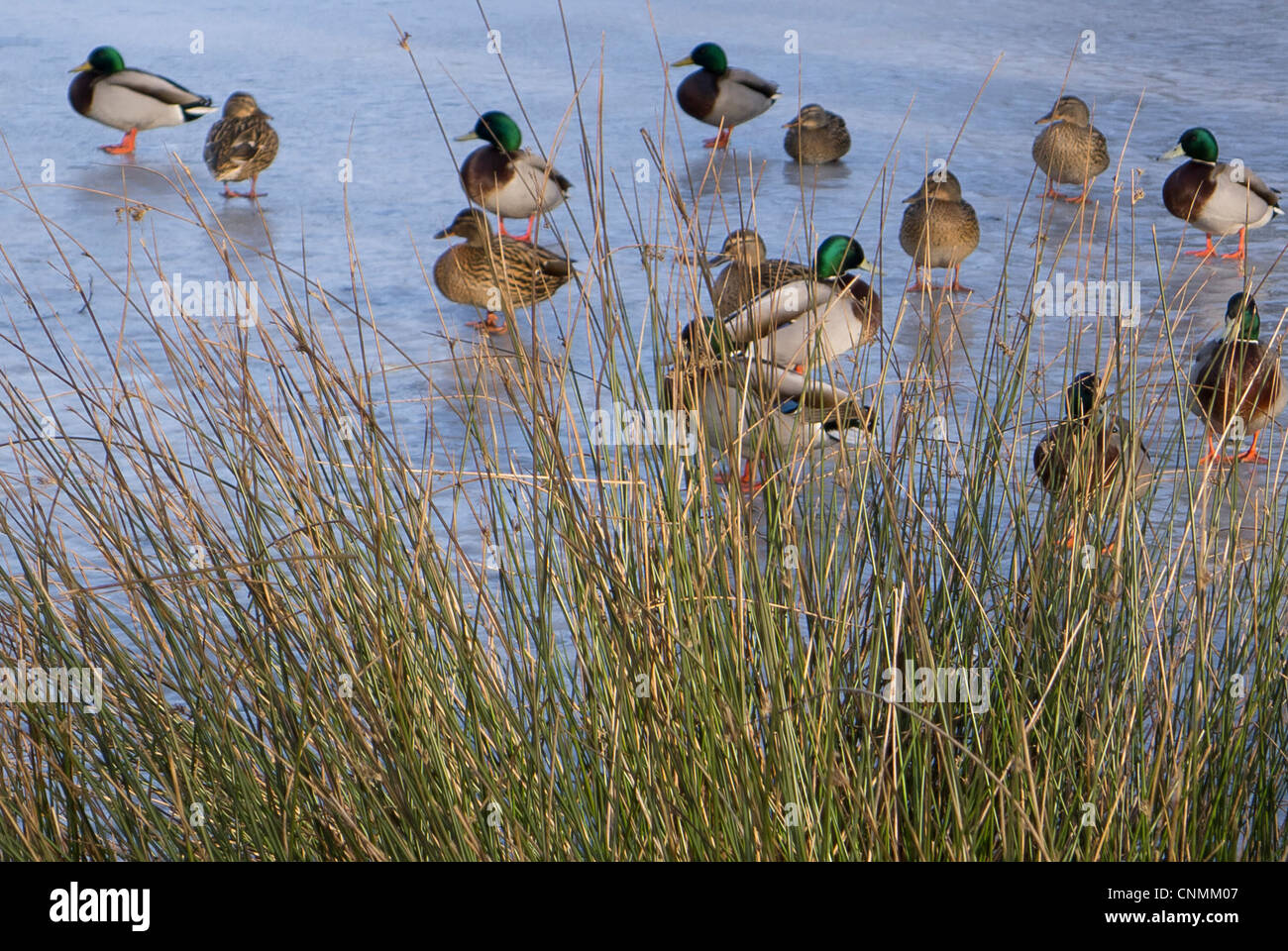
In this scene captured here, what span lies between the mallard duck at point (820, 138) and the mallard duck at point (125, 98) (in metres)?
2.84

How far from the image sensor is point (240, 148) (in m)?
5.79

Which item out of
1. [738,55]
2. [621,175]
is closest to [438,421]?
[621,175]

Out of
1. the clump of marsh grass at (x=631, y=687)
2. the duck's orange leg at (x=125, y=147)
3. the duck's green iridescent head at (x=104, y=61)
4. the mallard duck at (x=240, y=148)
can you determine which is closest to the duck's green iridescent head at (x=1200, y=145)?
the mallard duck at (x=240, y=148)

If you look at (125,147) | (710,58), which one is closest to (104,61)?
(125,147)

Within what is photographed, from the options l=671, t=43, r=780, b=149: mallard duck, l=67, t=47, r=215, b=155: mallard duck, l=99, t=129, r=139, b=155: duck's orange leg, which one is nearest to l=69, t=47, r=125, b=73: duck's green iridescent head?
l=67, t=47, r=215, b=155: mallard duck

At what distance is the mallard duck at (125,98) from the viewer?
6.67 meters

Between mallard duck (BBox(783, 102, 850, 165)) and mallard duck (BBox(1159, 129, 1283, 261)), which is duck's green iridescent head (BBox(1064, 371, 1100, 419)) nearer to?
mallard duck (BBox(1159, 129, 1283, 261))

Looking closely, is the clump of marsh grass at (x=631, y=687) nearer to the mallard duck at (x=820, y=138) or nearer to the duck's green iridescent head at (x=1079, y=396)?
the duck's green iridescent head at (x=1079, y=396)

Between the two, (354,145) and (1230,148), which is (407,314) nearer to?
(354,145)

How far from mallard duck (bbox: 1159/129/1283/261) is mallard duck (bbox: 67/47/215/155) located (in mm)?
4423

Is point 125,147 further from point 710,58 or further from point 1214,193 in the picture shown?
point 1214,193

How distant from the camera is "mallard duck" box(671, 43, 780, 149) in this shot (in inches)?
268

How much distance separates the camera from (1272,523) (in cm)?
158

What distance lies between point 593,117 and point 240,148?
2285 millimetres
